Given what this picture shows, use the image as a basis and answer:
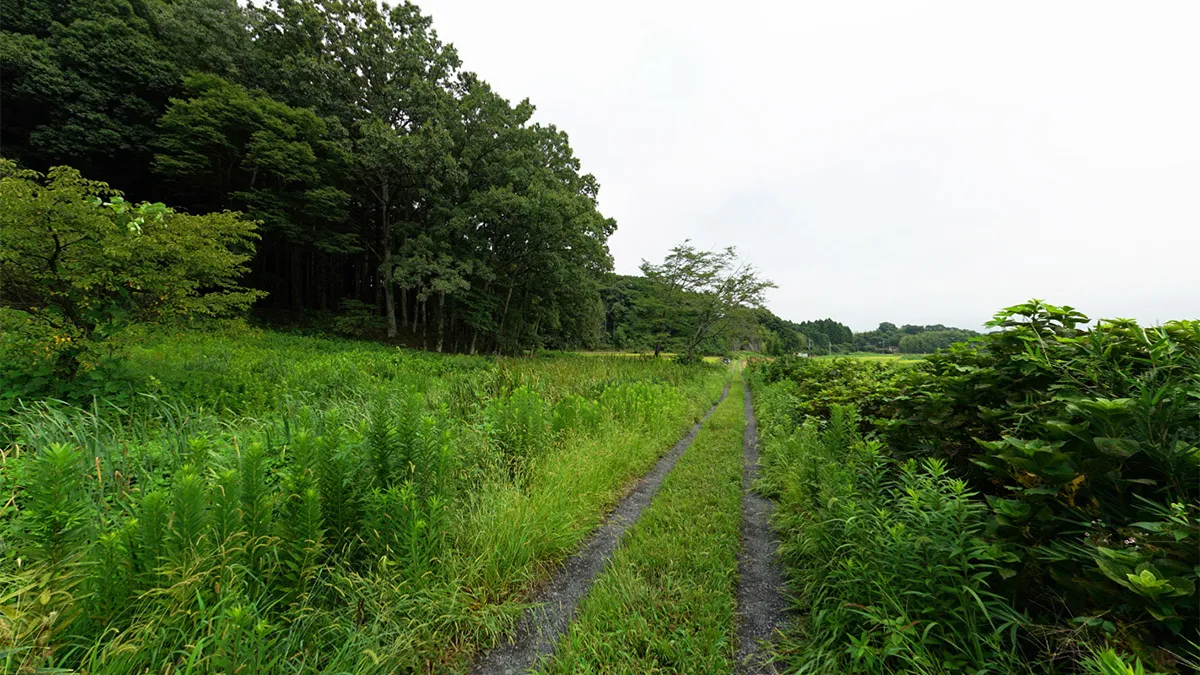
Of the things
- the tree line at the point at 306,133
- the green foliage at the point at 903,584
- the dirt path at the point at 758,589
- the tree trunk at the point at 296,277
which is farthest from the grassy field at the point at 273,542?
the tree trunk at the point at 296,277

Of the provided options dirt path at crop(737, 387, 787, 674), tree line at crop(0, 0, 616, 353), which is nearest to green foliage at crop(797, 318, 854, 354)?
tree line at crop(0, 0, 616, 353)

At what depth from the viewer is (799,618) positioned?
2.26m

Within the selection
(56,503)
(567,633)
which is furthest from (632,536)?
(56,503)

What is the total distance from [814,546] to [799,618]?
56 centimetres

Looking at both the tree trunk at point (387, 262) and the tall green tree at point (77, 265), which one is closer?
the tall green tree at point (77, 265)

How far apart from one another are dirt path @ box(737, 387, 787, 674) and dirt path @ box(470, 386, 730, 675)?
993 mm

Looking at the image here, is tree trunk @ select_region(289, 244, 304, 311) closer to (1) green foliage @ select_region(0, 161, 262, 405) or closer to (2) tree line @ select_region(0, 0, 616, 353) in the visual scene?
(2) tree line @ select_region(0, 0, 616, 353)

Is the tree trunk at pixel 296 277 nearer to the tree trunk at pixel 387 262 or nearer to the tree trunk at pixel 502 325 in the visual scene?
the tree trunk at pixel 387 262

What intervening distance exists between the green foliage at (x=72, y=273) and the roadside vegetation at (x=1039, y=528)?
22.9ft

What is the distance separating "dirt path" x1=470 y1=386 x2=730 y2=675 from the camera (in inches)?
77.0

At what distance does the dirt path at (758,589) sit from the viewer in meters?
2.03

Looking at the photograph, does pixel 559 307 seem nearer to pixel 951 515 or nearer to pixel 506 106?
pixel 506 106

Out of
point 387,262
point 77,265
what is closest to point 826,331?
point 387,262

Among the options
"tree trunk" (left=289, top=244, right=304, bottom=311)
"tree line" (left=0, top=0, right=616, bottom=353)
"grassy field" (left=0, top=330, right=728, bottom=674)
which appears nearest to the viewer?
"grassy field" (left=0, top=330, right=728, bottom=674)
